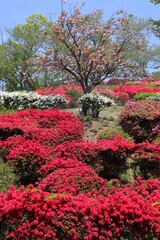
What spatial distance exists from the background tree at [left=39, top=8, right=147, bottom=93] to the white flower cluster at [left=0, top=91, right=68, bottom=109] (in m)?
1.39

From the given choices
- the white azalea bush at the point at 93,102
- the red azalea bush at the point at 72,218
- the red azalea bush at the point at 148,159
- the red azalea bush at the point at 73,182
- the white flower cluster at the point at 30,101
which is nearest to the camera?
the red azalea bush at the point at 72,218

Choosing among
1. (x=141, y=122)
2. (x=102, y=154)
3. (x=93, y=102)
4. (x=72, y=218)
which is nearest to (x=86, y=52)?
(x=93, y=102)

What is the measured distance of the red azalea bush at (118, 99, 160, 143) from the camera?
398 inches

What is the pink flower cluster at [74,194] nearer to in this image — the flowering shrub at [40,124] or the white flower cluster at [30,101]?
the flowering shrub at [40,124]

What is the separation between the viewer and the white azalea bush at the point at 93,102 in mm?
13191

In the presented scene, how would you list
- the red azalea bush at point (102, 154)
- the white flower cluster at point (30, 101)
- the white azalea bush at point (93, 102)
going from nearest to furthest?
the red azalea bush at point (102, 154), the white azalea bush at point (93, 102), the white flower cluster at point (30, 101)

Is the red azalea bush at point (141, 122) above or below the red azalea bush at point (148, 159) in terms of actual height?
above

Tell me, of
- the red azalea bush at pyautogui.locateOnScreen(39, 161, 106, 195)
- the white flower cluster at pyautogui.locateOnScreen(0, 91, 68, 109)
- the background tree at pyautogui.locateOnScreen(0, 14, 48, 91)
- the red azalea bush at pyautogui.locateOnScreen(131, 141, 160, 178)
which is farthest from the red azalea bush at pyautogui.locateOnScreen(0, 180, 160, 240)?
the background tree at pyautogui.locateOnScreen(0, 14, 48, 91)

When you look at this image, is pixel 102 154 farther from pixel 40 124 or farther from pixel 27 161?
pixel 40 124

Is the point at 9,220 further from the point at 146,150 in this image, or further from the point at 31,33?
the point at 31,33

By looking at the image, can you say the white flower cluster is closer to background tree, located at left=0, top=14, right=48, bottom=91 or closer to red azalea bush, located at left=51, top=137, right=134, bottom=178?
red azalea bush, located at left=51, top=137, right=134, bottom=178

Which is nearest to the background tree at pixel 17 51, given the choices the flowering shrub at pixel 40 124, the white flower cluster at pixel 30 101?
the white flower cluster at pixel 30 101

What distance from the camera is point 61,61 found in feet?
48.2

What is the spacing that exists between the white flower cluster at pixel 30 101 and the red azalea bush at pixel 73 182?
8577mm
